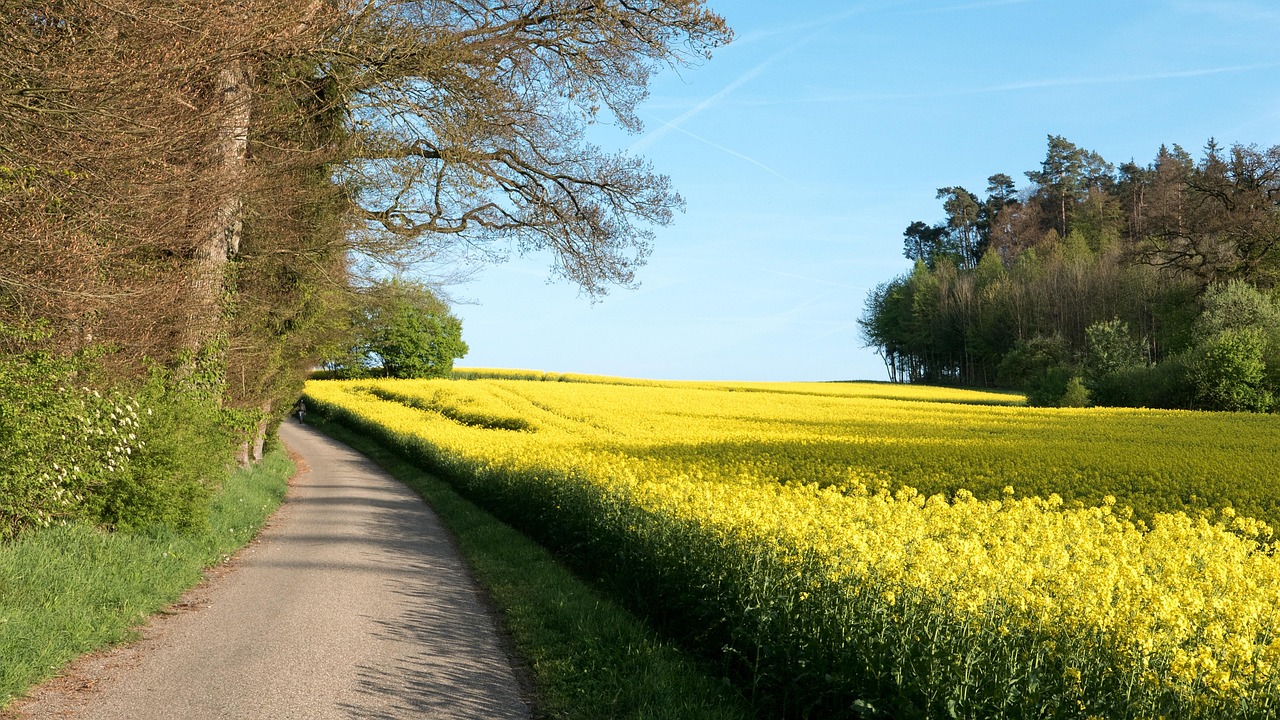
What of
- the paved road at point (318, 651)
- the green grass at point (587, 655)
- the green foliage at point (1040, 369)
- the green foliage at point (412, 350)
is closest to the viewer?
the green grass at point (587, 655)

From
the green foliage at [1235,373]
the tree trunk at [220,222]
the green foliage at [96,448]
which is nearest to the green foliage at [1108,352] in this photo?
the green foliage at [1235,373]

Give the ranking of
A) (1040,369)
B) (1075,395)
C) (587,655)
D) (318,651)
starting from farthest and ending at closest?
(1040,369) → (1075,395) → (318,651) → (587,655)

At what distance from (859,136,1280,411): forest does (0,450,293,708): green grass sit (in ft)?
145

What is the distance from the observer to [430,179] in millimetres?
16859

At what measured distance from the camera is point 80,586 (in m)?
8.67

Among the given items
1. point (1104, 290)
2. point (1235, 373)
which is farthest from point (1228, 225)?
point (1104, 290)

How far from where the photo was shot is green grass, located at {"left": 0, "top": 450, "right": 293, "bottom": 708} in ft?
23.2

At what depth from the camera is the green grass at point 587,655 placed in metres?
6.16

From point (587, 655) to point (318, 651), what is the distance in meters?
2.39

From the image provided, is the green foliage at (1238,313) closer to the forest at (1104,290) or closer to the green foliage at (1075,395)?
the forest at (1104,290)

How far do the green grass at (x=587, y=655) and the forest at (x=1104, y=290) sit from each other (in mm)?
41432

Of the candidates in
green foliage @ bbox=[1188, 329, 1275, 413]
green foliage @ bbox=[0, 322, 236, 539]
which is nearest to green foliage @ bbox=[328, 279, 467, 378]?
green foliage @ bbox=[1188, 329, 1275, 413]

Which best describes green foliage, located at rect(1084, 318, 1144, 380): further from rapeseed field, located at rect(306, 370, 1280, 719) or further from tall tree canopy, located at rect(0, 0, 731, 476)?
tall tree canopy, located at rect(0, 0, 731, 476)

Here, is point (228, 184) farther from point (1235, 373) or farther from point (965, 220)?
point (965, 220)
